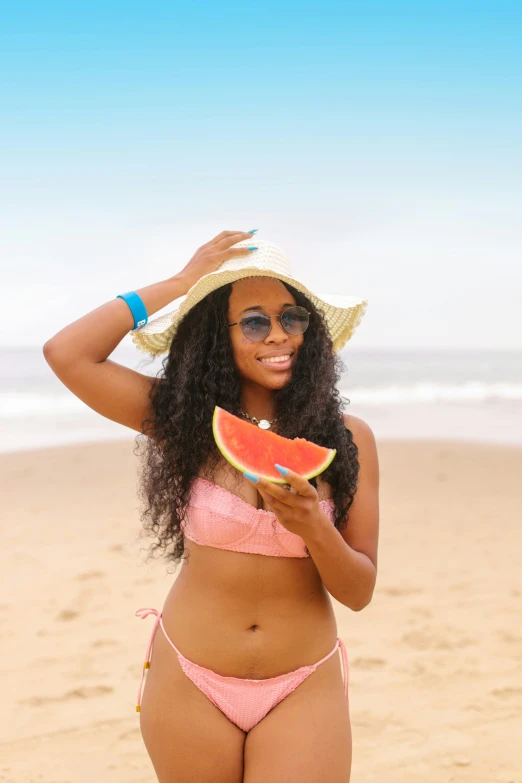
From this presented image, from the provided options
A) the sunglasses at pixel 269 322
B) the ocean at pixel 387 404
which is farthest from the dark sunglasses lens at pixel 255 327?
the ocean at pixel 387 404

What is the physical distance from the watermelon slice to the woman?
11 centimetres

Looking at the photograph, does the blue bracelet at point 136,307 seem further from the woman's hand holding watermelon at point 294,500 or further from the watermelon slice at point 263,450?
the woman's hand holding watermelon at point 294,500

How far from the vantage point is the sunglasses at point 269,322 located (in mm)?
2797

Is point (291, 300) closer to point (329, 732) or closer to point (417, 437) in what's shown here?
point (329, 732)

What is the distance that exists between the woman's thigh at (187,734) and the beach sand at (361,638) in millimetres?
2033

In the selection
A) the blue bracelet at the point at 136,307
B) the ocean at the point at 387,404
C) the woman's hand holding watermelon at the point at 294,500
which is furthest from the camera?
the ocean at the point at 387,404

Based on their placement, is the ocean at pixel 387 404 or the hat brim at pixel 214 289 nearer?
the hat brim at pixel 214 289

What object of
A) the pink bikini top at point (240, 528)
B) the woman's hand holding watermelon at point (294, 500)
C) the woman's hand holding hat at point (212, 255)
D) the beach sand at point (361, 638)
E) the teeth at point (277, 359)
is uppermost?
the woman's hand holding hat at point (212, 255)

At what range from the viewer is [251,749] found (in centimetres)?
245

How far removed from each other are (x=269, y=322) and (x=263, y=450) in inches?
22.8

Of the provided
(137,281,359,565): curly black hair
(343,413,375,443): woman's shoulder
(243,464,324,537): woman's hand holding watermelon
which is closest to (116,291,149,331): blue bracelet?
(137,281,359,565): curly black hair

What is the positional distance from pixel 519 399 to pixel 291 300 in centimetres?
2176

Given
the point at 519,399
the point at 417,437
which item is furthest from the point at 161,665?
the point at 519,399

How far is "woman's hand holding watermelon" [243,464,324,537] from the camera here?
2004 millimetres
